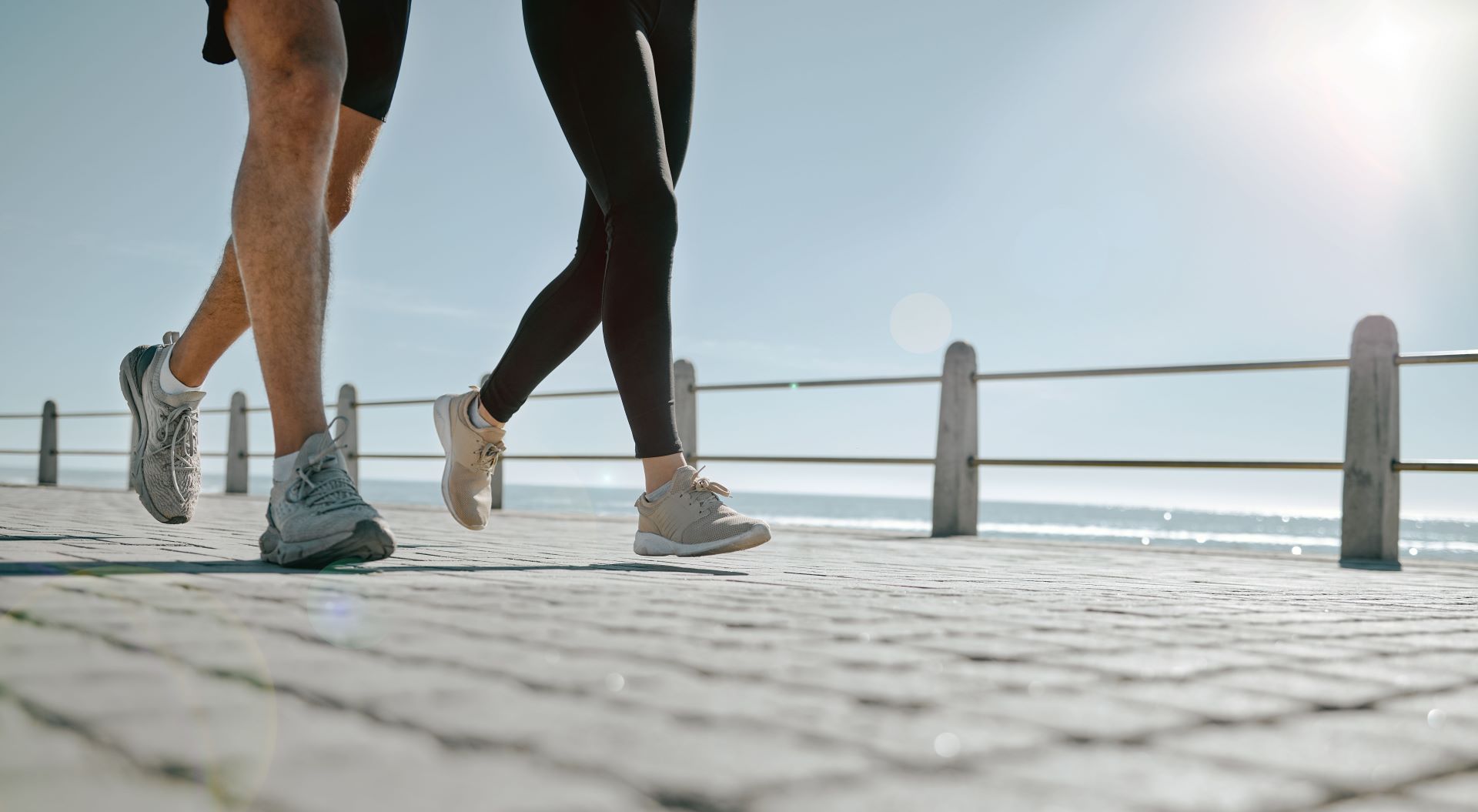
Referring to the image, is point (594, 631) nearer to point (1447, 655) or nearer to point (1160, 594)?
point (1447, 655)

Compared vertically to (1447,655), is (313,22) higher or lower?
higher

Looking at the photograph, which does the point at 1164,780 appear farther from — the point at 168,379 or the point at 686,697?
the point at 168,379

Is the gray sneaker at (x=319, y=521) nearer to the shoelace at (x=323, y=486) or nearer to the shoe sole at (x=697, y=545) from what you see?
the shoelace at (x=323, y=486)

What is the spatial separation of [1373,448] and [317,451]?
15.3ft

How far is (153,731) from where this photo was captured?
777 millimetres

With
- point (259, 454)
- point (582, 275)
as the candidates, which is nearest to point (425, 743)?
point (582, 275)

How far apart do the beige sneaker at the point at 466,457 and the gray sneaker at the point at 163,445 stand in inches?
24.1

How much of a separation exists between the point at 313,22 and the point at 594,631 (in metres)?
1.64

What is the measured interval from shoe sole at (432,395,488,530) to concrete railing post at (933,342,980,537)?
3.72 metres

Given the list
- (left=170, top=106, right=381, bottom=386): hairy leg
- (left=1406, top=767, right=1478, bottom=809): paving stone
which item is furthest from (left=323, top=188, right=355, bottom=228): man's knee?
(left=1406, top=767, right=1478, bottom=809): paving stone

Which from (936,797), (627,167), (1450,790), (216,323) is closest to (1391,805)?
(1450,790)

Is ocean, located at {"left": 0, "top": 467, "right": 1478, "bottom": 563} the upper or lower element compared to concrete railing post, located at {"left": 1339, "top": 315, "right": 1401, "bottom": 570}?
lower

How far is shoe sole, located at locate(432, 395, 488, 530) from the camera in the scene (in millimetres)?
3096

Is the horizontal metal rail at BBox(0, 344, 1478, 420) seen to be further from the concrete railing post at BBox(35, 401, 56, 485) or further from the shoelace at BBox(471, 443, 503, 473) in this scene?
the concrete railing post at BBox(35, 401, 56, 485)
